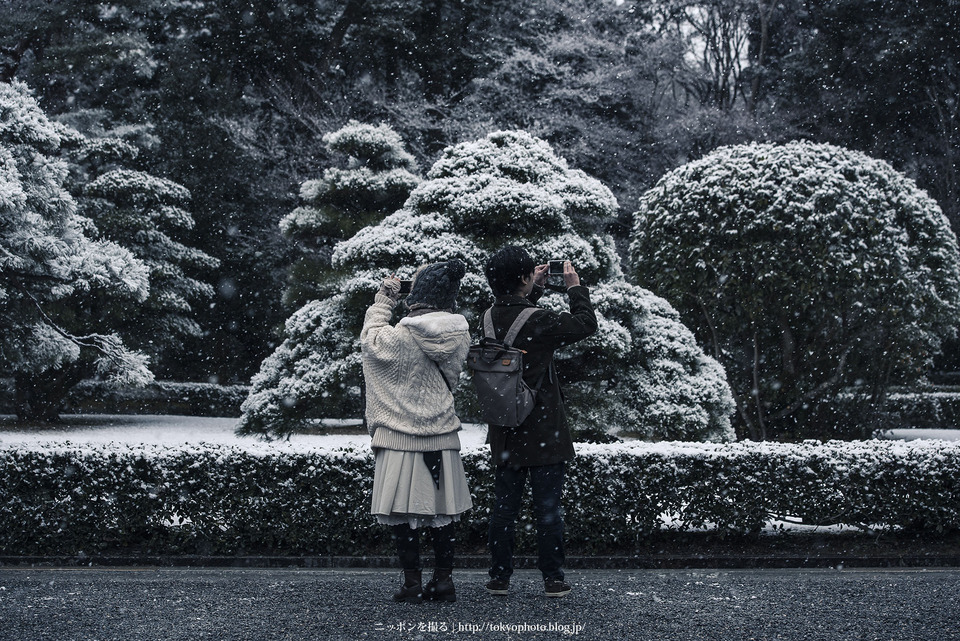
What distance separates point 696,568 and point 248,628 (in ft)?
8.97

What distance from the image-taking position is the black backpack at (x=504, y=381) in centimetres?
380

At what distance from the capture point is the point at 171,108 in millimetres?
20391

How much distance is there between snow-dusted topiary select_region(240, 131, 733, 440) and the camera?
737 centimetres

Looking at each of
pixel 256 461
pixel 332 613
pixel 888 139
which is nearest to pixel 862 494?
pixel 332 613

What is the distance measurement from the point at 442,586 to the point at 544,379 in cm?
109

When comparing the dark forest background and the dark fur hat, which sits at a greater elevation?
the dark forest background

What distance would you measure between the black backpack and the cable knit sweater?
0.13 metres

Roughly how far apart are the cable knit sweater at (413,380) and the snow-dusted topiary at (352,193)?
9354mm

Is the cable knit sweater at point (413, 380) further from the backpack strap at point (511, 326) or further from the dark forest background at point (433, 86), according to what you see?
the dark forest background at point (433, 86)

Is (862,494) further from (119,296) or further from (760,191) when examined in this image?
(119,296)

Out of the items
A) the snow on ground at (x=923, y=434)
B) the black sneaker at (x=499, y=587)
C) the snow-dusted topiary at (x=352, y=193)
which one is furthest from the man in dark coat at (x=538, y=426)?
the snow on ground at (x=923, y=434)

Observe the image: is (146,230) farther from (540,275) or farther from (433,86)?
(540,275)

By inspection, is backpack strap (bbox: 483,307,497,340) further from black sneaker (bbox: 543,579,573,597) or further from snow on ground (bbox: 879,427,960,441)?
snow on ground (bbox: 879,427,960,441)

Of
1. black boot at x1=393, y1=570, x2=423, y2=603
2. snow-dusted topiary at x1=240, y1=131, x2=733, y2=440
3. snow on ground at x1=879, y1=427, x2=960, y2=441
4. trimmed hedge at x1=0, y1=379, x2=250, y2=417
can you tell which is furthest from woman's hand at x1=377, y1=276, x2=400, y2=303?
trimmed hedge at x1=0, y1=379, x2=250, y2=417
